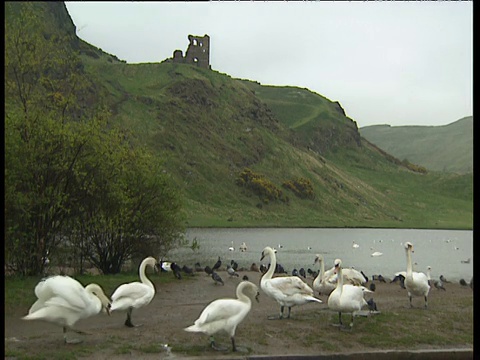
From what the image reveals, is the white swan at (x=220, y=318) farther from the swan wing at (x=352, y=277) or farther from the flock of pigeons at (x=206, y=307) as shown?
the swan wing at (x=352, y=277)

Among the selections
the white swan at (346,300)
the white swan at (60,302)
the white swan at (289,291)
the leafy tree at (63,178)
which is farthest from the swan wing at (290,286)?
the leafy tree at (63,178)

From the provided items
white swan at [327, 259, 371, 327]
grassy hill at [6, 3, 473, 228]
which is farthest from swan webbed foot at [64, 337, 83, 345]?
grassy hill at [6, 3, 473, 228]

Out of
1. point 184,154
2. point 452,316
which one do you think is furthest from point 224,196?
point 452,316

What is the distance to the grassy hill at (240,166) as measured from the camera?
97.3m

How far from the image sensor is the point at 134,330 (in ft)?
42.0

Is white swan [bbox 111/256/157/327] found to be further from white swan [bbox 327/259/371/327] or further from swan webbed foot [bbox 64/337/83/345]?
white swan [bbox 327/259/371/327]

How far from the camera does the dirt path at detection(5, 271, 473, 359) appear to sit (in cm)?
1062

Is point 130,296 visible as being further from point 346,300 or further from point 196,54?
point 196,54

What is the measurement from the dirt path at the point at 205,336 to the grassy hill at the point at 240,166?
61.6 m

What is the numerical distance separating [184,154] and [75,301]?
93.7 m

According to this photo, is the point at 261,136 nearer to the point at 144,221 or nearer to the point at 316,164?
the point at 316,164

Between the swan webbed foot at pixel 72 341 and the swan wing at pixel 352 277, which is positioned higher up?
the swan wing at pixel 352 277

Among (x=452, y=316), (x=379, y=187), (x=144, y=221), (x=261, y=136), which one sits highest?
(x=261, y=136)

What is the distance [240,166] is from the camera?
111500 mm
